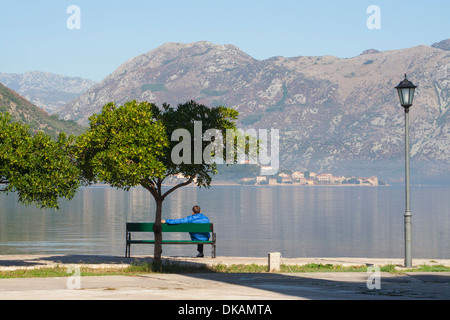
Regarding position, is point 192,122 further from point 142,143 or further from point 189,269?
point 189,269

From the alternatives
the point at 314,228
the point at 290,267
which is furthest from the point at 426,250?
A: the point at 290,267

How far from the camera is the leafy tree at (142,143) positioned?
18.4 metres

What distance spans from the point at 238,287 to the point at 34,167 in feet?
25.2

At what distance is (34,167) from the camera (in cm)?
1830

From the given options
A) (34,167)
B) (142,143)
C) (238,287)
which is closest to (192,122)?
(142,143)

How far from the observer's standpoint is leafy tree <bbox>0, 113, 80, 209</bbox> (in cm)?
1788

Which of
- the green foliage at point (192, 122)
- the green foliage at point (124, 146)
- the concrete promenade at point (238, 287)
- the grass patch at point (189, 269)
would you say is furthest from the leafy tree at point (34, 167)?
the green foliage at point (192, 122)

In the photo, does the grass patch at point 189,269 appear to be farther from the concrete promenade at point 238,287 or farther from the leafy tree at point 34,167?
the leafy tree at point 34,167

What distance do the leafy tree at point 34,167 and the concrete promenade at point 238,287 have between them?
2399 millimetres

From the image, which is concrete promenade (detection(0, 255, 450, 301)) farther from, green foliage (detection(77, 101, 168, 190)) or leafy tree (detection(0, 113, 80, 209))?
green foliage (detection(77, 101, 168, 190))
